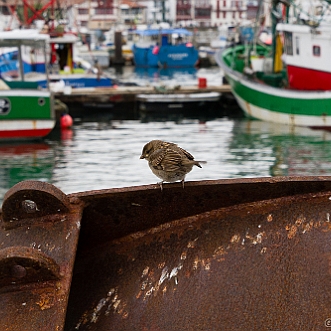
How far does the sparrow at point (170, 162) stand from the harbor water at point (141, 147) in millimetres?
9684

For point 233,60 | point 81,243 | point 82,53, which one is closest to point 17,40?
point 233,60

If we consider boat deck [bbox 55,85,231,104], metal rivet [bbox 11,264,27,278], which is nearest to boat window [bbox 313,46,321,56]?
boat deck [bbox 55,85,231,104]

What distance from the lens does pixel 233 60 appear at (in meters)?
29.7

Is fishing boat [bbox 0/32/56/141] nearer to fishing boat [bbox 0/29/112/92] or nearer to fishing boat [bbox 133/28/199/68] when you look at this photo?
fishing boat [bbox 0/29/112/92]

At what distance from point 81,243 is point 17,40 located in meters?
16.7

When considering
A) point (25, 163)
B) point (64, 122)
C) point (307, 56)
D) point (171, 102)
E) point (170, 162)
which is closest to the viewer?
point (170, 162)

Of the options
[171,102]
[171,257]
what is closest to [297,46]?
[171,102]

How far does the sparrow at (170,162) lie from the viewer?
14.0 ft

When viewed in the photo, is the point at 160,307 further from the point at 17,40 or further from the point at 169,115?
the point at 169,115

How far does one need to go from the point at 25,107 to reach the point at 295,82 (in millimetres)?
9546

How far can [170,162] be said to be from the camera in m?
4.33

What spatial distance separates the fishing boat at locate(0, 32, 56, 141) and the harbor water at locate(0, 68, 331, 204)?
1.30 feet

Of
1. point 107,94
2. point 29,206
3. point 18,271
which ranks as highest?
point 29,206

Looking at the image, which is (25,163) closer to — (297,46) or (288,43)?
(297,46)
